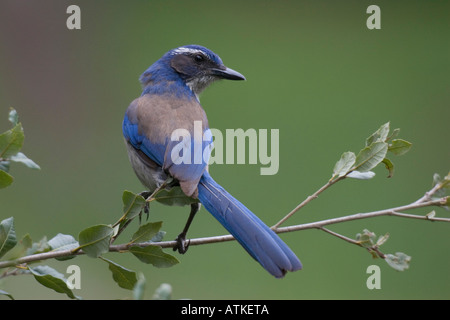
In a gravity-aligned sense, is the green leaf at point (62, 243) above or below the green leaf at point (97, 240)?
below

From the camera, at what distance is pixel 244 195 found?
275 inches

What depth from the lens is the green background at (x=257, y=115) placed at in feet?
22.4

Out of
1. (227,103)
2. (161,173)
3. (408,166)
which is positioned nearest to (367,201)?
(408,166)

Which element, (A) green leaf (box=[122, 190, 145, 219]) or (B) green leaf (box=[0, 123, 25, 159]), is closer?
(B) green leaf (box=[0, 123, 25, 159])

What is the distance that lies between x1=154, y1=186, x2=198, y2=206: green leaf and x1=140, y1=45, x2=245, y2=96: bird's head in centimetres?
168

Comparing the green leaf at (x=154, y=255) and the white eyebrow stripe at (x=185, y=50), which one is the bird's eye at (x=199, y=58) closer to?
the white eyebrow stripe at (x=185, y=50)

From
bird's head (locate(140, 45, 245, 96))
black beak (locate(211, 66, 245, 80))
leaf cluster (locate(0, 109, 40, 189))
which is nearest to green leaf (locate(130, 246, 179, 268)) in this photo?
leaf cluster (locate(0, 109, 40, 189))

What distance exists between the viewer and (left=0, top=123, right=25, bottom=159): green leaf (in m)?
2.83

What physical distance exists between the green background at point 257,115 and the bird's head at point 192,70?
210 cm

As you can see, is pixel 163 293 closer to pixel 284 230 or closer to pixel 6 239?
pixel 6 239

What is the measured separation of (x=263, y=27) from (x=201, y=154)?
5000 mm

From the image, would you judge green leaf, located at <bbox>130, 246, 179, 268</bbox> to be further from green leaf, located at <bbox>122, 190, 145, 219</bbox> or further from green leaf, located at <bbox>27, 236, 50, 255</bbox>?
green leaf, located at <bbox>27, 236, 50, 255</bbox>

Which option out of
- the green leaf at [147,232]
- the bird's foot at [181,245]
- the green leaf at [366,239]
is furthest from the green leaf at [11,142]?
the green leaf at [366,239]

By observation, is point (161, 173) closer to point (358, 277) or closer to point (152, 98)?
point (152, 98)
